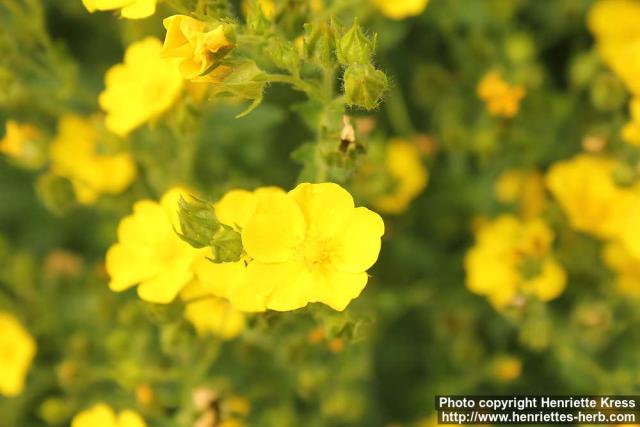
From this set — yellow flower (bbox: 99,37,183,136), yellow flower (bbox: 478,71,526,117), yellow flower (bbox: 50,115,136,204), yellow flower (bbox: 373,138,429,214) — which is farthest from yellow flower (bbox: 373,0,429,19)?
yellow flower (bbox: 50,115,136,204)

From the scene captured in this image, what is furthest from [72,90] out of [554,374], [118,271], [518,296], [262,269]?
[554,374]

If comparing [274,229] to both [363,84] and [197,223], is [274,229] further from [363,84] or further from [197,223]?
[363,84]

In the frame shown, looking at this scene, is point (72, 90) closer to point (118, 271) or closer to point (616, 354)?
point (118, 271)

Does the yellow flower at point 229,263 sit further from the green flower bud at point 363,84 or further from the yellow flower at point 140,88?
the yellow flower at point 140,88

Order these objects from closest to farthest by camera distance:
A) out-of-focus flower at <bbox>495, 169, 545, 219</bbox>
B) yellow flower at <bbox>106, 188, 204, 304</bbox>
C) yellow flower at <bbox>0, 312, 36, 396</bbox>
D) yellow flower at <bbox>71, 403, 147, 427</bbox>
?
1. yellow flower at <bbox>106, 188, 204, 304</bbox>
2. yellow flower at <bbox>71, 403, 147, 427</bbox>
3. yellow flower at <bbox>0, 312, 36, 396</bbox>
4. out-of-focus flower at <bbox>495, 169, 545, 219</bbox>

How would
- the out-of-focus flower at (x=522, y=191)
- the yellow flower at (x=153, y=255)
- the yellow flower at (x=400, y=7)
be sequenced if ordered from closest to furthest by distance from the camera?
the yellow flower at (x=153, y=255), the yellow flower at (x=400, y=7), the out-of-focus flower at (x=522, y=191)

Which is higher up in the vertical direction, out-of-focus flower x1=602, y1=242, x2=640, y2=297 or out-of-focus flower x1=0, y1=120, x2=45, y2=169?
out-of-focus flower x1=0, y1=120, x2=45, y2=169

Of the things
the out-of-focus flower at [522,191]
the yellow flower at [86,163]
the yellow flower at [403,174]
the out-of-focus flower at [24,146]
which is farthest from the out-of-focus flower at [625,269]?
the out-of-focus flower at [24,146]

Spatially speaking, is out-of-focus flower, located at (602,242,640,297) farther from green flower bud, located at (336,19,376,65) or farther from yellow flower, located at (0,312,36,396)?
yellow flower, located at (0,312,36,396)
